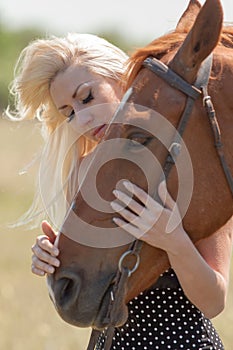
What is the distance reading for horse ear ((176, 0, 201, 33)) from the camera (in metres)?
3.28

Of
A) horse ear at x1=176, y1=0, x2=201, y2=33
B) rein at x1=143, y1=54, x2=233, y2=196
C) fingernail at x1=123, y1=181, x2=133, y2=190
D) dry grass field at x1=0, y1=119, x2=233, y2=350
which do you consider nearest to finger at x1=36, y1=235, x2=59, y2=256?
fingernail at x1=123, y1=181, x2=133, y2=190

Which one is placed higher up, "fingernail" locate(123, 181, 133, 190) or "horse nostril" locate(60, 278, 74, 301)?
"fingernail" locate(123, 181, 133, 190)

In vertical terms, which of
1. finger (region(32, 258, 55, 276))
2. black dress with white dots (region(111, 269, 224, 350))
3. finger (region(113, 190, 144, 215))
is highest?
finger (region(113, 190, 144, 215))

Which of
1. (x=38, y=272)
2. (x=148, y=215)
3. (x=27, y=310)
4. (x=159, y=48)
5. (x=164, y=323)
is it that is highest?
(x=159, y=48)

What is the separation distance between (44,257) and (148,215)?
0.41 meters

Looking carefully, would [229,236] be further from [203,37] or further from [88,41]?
[88,41]

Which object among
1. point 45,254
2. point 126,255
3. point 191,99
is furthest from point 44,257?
point 191,99

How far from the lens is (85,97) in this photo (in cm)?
383

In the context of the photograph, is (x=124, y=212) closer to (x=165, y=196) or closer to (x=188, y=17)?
(x=165, y=196)

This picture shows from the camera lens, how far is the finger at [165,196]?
2.96 m

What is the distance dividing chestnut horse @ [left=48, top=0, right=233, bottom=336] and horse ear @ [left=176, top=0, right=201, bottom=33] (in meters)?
0.24

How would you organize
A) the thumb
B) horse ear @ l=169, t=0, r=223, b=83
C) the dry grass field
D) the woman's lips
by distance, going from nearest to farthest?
horse ear @ l=169, t=0, r=223, b=83 < the thumb < the woman's lips < the dry grass field

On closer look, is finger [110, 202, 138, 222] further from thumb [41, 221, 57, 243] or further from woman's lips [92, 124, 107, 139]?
woman's lips [92, 124, 107, 139]

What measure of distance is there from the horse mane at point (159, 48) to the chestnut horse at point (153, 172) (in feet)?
0.19
